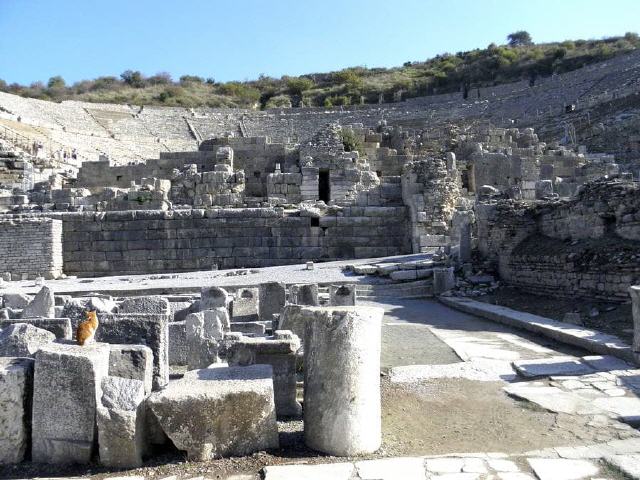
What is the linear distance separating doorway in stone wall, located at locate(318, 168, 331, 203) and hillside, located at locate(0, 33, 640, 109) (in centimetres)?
4116

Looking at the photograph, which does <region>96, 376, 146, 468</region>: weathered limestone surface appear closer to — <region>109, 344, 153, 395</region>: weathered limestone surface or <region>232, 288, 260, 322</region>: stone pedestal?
<region>109, 344, 153, 395</region>: weathered limestone surface

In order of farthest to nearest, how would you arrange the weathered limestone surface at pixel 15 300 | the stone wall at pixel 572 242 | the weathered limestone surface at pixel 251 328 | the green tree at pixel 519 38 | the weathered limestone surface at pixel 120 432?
the green tree at pixel 519 38 < the weathered limestone surface at pixel 15 300 < the stone wall at pixel 572 242 < the weathered limestone surface at pixel 251 328 < the weathered limestone surface at pixel 120 432

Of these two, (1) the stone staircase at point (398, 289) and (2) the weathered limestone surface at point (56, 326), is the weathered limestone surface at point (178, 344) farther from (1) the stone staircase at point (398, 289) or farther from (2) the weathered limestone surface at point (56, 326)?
(1) the stone staircase at point (398, 289)

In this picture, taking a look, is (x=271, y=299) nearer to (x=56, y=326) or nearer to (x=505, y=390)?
(x=56, y=326)

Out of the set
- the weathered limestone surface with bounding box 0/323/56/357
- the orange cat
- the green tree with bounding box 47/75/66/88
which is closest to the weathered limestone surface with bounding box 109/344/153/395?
the orange cat

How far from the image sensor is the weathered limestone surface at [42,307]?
779 cm

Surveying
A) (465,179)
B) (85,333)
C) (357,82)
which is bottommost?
(85,333)

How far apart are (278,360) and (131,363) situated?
127 centimetres

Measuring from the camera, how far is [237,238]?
53.7 feet

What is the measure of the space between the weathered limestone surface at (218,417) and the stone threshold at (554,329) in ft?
13.5

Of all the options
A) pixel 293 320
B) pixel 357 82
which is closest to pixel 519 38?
pixel 357 82

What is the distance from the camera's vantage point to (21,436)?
3900 mm

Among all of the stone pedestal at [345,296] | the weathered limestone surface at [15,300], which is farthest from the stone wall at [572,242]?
the weathered limestone surface at [15,300]

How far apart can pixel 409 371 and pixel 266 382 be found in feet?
8.24
